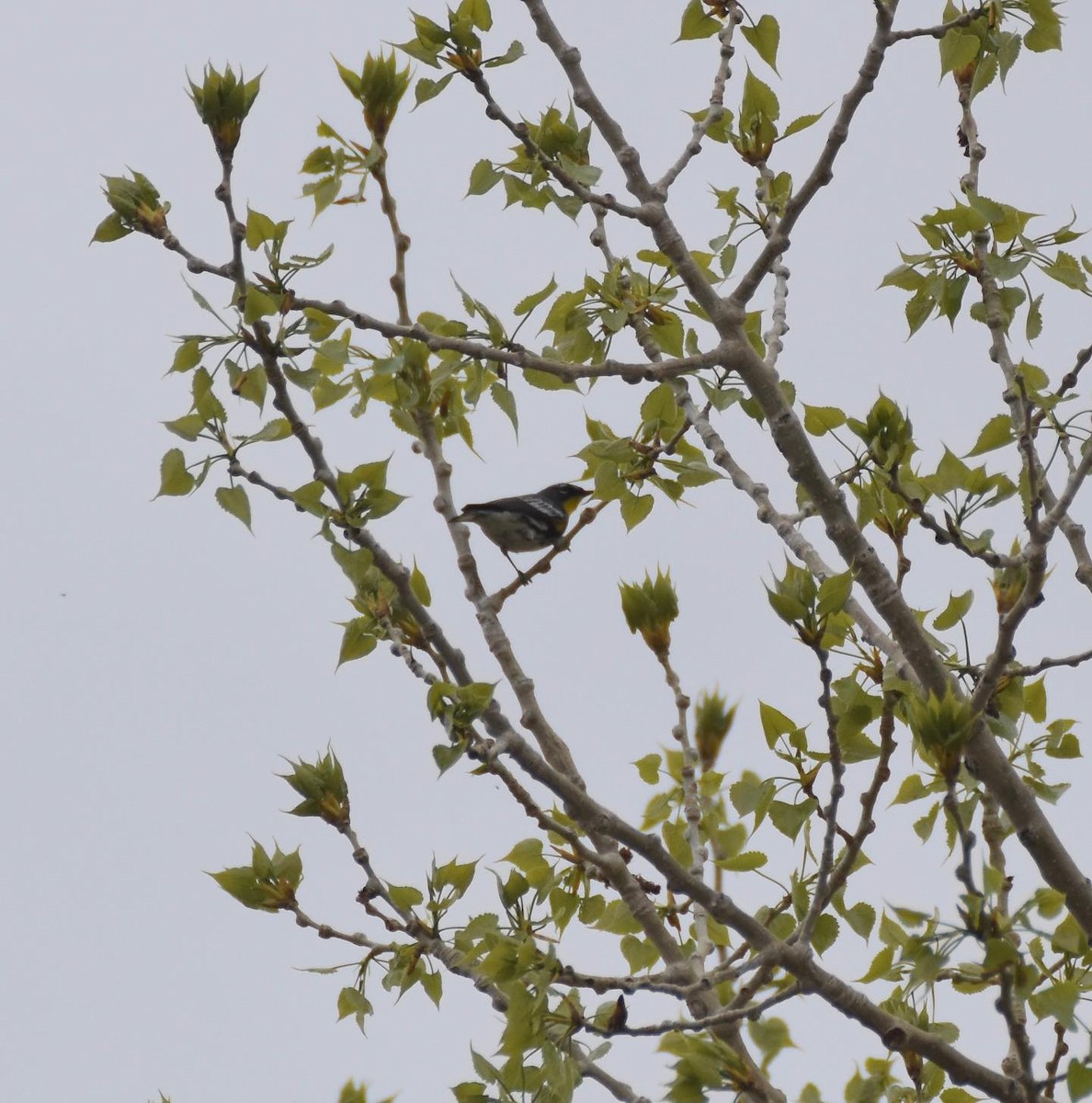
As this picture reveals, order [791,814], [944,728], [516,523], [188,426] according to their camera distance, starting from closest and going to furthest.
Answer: [944,728] < [188,426] < [791,814] < [516,523]

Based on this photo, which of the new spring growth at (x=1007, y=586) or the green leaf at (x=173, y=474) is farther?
the new spring growth at (x=1007, y=586)


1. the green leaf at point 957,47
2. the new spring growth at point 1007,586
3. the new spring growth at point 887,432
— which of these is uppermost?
the green leaf at point 957,47

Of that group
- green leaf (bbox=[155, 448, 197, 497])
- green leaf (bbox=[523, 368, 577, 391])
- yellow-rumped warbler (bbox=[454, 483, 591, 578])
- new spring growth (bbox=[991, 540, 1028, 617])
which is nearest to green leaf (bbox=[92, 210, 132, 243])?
green leaf (bbox=[155, 448, 197, 497])

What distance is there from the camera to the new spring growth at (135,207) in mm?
4957

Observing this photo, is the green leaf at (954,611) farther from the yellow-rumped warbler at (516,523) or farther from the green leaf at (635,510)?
the yellow-rumped warbler at (516,523)

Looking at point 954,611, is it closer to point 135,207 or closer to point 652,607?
point 652,607

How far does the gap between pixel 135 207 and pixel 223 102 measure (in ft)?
1.66

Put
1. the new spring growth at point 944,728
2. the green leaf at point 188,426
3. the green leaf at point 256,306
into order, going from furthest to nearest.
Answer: the green leaf at point 188,426 < the green leaf at point 256,306 < the new spring growth at point 944,728

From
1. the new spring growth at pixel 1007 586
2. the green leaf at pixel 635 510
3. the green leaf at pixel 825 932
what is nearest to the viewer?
the new spring growth at pixel 1007 586

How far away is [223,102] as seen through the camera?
4.82m

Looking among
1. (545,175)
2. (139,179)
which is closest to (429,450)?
(545,175)

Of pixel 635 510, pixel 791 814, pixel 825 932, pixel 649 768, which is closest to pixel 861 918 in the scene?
pixel 825 932

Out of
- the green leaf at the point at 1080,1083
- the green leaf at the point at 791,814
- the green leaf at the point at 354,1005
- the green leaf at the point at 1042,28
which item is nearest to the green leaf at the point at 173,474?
the green leaf at the point at 354,1005

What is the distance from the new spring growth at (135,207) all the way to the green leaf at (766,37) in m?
2.52
